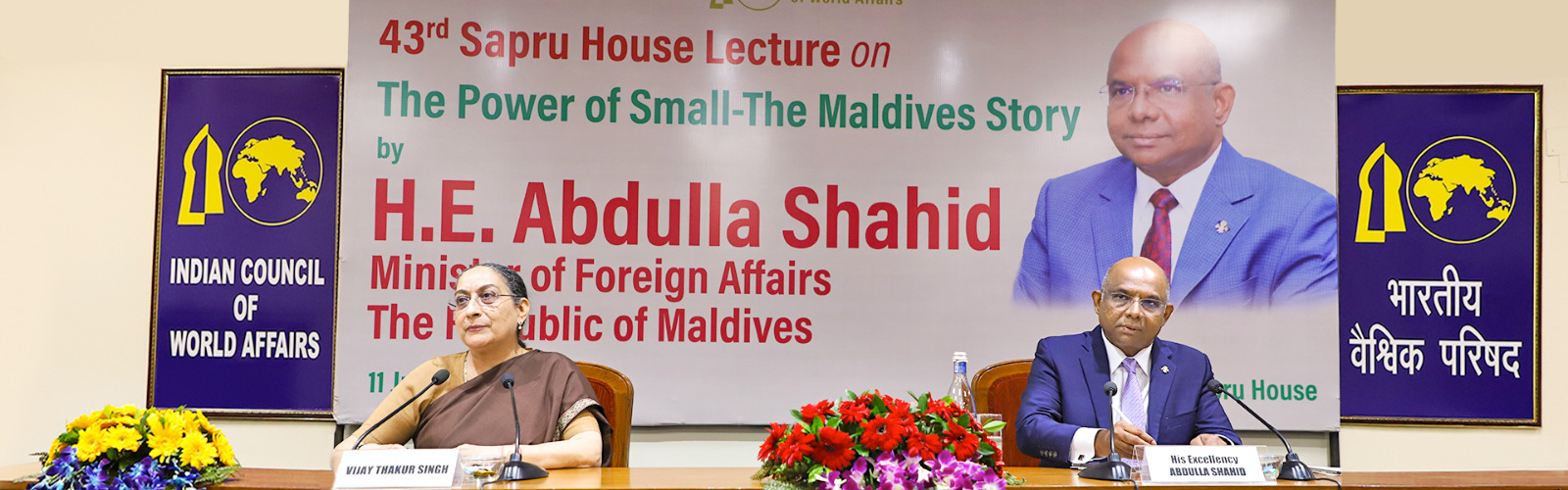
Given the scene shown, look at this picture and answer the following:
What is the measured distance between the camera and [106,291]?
140 inches

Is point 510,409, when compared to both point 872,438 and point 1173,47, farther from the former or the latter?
point 1173,47

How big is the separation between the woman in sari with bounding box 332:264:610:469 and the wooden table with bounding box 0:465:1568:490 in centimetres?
18

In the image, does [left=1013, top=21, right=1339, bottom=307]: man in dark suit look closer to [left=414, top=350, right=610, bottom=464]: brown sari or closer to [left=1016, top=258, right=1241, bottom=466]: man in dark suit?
[left=1016, top=258, right=1241, bottom=466]: man in dark suit

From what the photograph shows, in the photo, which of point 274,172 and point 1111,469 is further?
point 274,172

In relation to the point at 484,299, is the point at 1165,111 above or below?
above

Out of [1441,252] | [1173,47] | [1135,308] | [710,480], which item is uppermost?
[1173,47]

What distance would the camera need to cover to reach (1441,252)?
352 cm

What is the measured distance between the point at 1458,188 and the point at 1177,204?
39.4 inches


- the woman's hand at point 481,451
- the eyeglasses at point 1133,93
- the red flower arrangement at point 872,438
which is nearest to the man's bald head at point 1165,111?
the eyeglasses at point 1133,93

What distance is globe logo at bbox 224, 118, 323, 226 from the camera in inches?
138

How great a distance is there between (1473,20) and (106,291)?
4855 mm

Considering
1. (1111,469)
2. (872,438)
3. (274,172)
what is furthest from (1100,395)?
(274,172)

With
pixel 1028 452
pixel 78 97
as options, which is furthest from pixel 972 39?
pixel 78 97

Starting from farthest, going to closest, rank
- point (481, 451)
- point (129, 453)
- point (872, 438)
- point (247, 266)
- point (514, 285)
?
1. point (247, 266)
2. point (514, 285)
3. point (481, 451)
4. point (129, 453)
5. point (872, 438)
